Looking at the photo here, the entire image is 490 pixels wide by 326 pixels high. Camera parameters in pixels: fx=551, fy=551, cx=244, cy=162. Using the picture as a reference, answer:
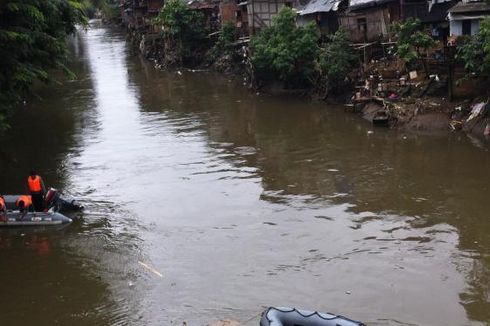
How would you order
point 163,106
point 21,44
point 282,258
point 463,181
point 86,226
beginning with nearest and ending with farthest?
1. point 282,258
2. point 21,44
3. point 86,226
4. point 463,181
5. point 163,106

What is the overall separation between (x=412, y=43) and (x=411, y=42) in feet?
0.25

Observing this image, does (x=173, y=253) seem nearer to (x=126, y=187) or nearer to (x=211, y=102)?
(x=126, y=187)

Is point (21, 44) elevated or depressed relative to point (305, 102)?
elevated

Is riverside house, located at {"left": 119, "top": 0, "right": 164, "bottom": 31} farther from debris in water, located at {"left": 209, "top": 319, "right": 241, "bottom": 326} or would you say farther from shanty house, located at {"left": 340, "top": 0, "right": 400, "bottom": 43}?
debris in water, located at {"left": 209, "top": 319, "right": 241, "bottom": 326}

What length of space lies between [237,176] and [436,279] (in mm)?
9953

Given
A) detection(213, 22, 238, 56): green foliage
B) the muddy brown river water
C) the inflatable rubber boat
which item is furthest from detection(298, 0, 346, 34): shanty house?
the inflatable rubber boat

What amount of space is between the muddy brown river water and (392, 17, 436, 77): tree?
4.08 meters

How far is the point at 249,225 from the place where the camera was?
55.0 feet

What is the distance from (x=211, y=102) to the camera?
119ft

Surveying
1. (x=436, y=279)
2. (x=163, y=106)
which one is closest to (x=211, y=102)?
(x=163, y=106)

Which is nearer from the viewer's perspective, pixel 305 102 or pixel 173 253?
pixel 173 253

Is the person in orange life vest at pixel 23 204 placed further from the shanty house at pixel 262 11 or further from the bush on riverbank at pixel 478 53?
the shanty house at pixel 262 11

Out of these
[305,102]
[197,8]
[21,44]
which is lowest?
[305,102]

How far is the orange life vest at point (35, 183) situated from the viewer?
16.7 meters
